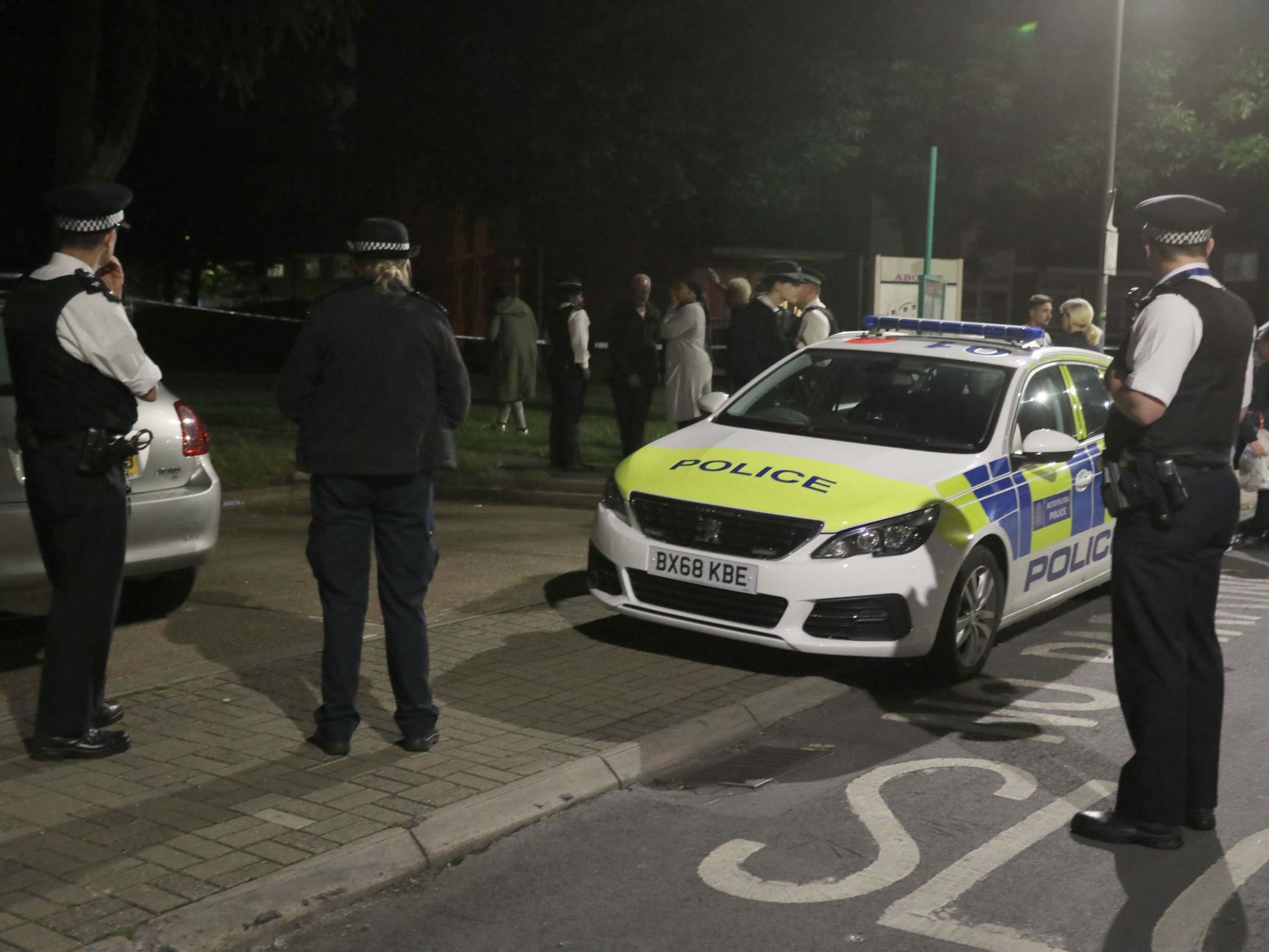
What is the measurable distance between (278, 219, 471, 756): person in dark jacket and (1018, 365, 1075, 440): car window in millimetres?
3315

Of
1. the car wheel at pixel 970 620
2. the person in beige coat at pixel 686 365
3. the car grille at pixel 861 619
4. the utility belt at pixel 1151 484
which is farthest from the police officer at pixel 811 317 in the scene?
the utility belt at pixel 1151 484

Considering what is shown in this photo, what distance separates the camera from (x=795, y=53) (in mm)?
24672

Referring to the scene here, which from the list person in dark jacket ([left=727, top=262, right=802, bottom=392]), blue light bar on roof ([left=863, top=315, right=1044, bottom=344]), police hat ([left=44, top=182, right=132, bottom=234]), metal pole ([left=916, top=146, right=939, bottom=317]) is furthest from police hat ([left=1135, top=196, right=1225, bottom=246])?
metal pole ([left=916, top=146, right=939, bottom=317])

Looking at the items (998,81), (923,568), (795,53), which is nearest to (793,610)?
(923,568)

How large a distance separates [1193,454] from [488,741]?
102 inches

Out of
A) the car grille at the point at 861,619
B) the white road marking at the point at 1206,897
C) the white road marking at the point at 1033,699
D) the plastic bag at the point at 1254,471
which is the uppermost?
the plastic bag at the point at 1254,471

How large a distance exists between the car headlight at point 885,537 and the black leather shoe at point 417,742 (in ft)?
6.27

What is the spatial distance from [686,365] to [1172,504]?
7.74 metres

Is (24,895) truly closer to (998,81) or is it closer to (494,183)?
(494,183)

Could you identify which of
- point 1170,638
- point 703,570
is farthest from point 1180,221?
point 703,570

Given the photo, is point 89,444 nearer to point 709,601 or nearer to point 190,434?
point 190,434

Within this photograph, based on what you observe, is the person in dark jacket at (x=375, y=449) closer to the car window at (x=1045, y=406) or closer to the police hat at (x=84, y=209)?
the police hat at (x=84, y=209)

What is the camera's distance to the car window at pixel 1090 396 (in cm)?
820

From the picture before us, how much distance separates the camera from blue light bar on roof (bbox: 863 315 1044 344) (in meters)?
8.24
